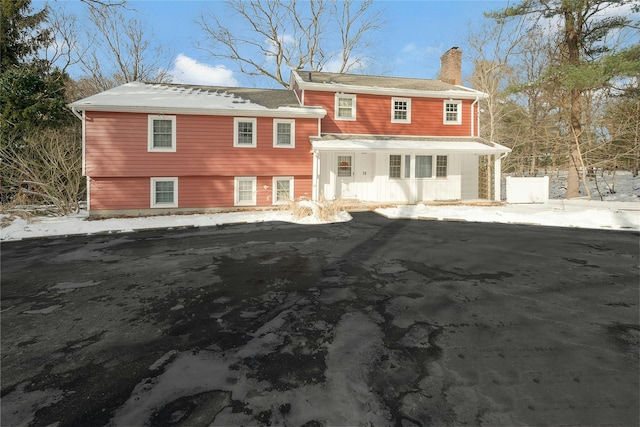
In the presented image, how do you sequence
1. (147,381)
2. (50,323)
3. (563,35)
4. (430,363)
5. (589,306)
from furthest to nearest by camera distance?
(563,35) → (589,306) → (50,323) → (430,363) → (147,381)

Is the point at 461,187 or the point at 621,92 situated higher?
the point at 621,92

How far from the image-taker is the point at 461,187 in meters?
18.0

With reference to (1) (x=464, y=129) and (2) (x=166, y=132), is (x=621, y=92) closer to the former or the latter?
(1) (x=464, y=129)

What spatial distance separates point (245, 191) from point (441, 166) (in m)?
10.5

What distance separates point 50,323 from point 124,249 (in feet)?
14.7

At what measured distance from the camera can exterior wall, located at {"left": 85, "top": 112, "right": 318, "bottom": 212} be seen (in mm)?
13773

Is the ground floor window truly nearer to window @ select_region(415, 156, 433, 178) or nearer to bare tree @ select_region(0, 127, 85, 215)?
window @ select_region(415, 156, 433, 178)

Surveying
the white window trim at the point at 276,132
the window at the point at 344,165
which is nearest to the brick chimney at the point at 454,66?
the window at the point at 344,165

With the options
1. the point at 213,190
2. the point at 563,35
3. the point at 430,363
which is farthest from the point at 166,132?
the point at 563,35

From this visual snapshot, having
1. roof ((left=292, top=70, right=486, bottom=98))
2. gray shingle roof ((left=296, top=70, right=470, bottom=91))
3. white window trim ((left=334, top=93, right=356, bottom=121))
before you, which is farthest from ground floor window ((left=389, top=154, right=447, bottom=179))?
gray shingle roof ((left=296, top=70, right=470, bottom=91))

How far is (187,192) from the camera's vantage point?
48.6 feet

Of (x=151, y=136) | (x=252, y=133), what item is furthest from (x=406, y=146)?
(x=151, y=136)

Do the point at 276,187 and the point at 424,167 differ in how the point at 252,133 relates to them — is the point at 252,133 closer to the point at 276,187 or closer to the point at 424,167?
the point at 276,187

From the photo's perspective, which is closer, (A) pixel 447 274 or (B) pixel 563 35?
(A) pixel 447 274
